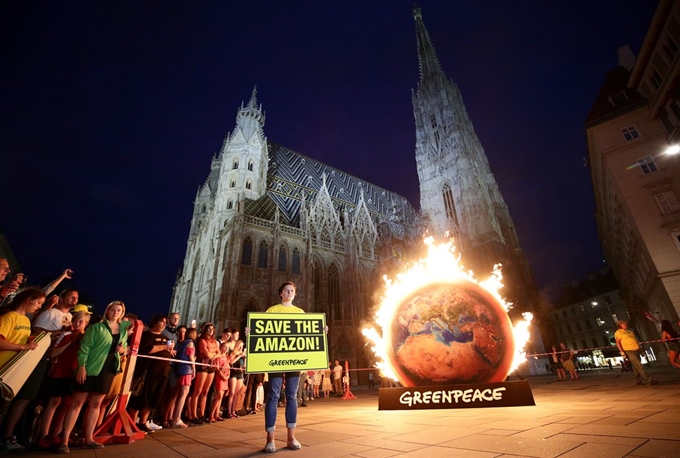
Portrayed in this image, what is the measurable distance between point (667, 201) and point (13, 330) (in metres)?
25.6

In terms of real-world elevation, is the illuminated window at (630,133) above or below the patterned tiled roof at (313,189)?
below

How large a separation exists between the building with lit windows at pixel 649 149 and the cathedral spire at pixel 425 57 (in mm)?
28074

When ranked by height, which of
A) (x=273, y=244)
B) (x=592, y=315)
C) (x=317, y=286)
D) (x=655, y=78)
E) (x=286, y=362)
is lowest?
(x=286, y=362)

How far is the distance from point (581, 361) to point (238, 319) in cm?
4776

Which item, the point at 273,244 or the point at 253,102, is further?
the point at 253,102

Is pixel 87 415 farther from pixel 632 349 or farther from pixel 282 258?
pixel 282 258

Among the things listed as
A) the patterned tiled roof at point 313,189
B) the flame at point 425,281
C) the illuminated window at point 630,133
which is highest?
the patterned tiled roof at point 313,189

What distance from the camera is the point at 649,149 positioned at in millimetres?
17906

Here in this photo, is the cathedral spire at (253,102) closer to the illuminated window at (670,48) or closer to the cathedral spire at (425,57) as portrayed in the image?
the cathedral spire at (425,57)

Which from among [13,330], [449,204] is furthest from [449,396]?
[449,204]

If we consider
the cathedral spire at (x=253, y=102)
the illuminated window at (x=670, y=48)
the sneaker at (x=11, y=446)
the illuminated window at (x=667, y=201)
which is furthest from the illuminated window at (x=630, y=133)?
the cathedral spire at (x=253, y=102)

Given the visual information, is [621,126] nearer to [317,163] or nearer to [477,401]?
[477,401]

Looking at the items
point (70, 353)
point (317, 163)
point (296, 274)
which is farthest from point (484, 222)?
point (70, 353)

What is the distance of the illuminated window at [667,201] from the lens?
644 inches
